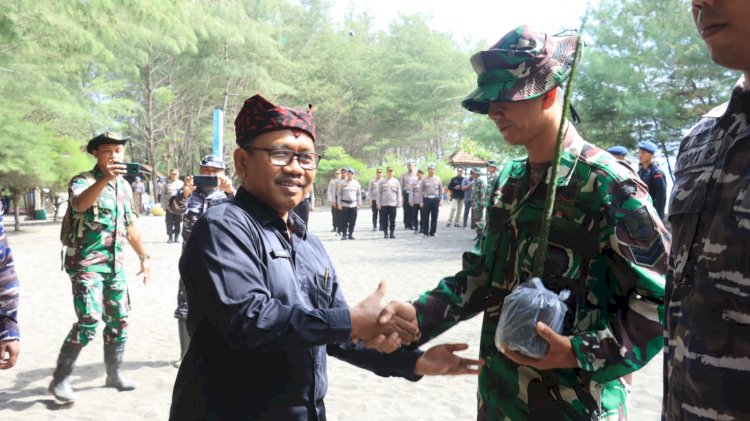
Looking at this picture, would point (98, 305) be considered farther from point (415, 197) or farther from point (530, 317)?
point (415, 197)

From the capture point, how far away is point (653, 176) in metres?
10.1

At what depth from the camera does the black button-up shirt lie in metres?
1.89

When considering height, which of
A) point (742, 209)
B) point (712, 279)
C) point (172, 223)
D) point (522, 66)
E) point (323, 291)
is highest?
point (522, 66)

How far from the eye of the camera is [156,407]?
15.5 feet

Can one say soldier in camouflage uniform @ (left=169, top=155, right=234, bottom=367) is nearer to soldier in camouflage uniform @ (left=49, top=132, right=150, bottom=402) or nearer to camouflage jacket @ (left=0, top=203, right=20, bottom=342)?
soldier in camouflage uniform @ (left=49, top=132, right=150, bottom=402)

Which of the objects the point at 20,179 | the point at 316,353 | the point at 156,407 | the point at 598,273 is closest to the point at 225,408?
the point at 316,353

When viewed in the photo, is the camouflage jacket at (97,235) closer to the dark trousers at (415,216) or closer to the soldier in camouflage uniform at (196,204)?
the soldier in camouflage uniform at (196,204)

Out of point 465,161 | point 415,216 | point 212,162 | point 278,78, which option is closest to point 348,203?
point 415,216

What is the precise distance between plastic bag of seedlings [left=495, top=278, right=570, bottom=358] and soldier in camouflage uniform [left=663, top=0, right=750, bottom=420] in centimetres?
28

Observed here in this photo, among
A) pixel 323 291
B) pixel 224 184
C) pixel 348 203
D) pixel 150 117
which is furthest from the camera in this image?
pixel 150 117

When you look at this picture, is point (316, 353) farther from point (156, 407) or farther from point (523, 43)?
point (156, 407)

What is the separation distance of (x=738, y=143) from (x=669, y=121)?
17.5 meters

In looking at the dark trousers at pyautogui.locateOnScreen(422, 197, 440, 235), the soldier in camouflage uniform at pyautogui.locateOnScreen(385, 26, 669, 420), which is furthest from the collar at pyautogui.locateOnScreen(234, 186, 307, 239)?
the dark trousers at pyautogui.locateOnScreen(422, 197, 440, 235)

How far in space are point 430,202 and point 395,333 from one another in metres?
16.3
